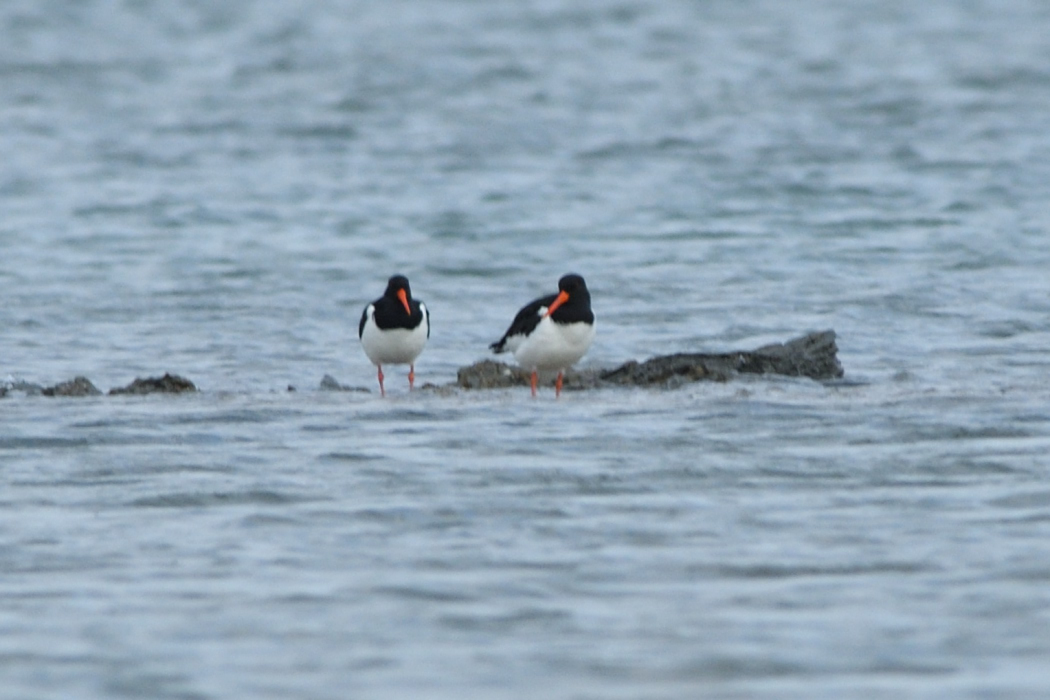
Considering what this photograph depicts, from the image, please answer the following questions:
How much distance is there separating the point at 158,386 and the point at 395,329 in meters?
1.50

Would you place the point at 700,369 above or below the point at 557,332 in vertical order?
below

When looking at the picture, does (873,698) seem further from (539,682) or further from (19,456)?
(19,456)

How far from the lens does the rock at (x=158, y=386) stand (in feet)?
35.1

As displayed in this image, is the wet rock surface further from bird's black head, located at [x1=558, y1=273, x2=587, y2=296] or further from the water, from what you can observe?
bird's black head, located at [x1=558, y1=273, x2=587, y2=296]

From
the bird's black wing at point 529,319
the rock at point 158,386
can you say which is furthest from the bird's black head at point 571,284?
the rock at point 158,386

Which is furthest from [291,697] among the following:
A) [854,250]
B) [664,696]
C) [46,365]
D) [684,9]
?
[684,9]

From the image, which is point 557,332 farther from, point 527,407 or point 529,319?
point 527,407

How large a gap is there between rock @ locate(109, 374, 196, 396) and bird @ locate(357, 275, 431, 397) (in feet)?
3.90

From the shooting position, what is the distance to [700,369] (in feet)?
36.0

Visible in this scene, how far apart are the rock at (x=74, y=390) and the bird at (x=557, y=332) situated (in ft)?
8.38

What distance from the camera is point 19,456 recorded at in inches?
346

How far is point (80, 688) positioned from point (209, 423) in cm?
409

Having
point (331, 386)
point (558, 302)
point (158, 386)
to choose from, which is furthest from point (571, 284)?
point (158, 386)

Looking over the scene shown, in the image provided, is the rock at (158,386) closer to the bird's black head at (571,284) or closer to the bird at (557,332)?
the bird at (557,332)
